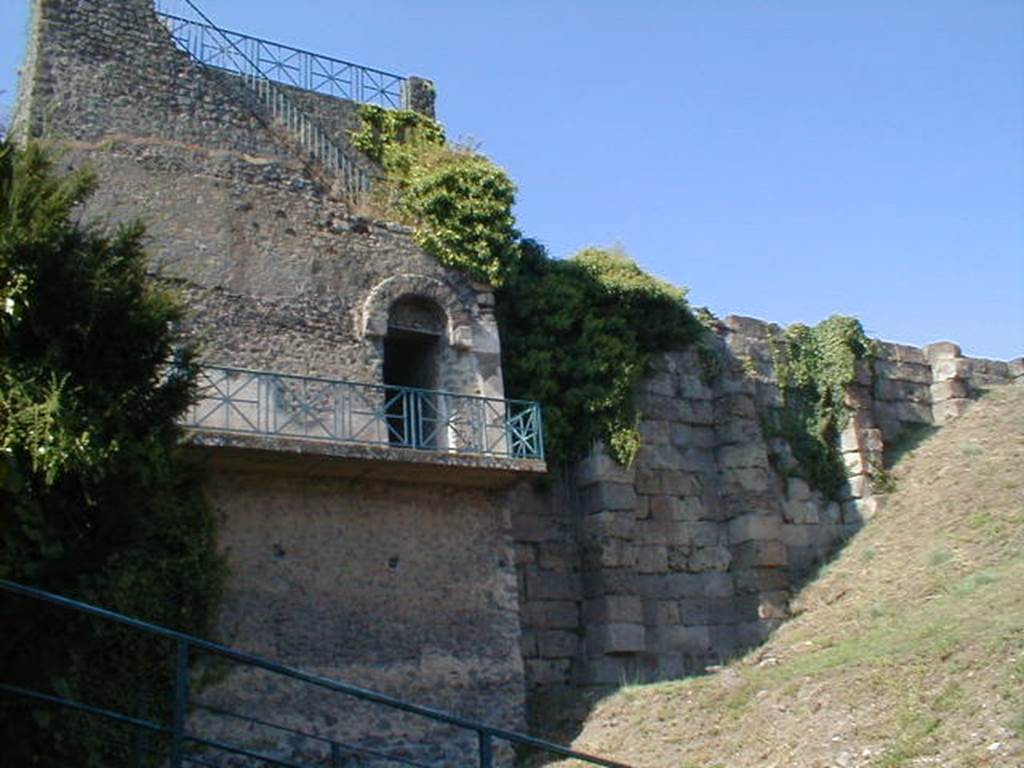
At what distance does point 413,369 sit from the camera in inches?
610

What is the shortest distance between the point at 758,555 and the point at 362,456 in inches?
238

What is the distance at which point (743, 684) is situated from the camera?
43.0 ft

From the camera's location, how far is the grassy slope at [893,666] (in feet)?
35.0

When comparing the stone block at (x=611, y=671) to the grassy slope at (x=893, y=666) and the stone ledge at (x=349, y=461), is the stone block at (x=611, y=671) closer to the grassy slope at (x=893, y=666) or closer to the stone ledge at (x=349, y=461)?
the grassy slope at (x=893, y=666)

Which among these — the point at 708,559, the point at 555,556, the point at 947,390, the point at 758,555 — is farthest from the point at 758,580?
the point at 947,390

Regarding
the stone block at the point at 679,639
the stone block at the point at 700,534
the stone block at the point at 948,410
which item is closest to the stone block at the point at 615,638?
the stone block at the point at 679,639

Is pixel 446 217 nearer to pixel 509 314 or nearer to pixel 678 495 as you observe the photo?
pixel 509 314

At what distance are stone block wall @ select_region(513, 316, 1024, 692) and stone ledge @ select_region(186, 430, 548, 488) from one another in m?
1.91

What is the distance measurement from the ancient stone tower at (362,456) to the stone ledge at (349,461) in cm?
3

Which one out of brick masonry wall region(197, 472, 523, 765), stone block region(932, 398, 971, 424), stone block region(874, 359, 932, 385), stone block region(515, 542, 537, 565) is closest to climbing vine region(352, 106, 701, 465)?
stone block region(515, 542, 537, 565)

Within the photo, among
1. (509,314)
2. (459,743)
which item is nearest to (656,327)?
(509,314)

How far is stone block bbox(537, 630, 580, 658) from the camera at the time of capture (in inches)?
589

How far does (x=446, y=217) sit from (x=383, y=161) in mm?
2093

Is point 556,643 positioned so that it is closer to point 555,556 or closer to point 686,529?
point 555,556
